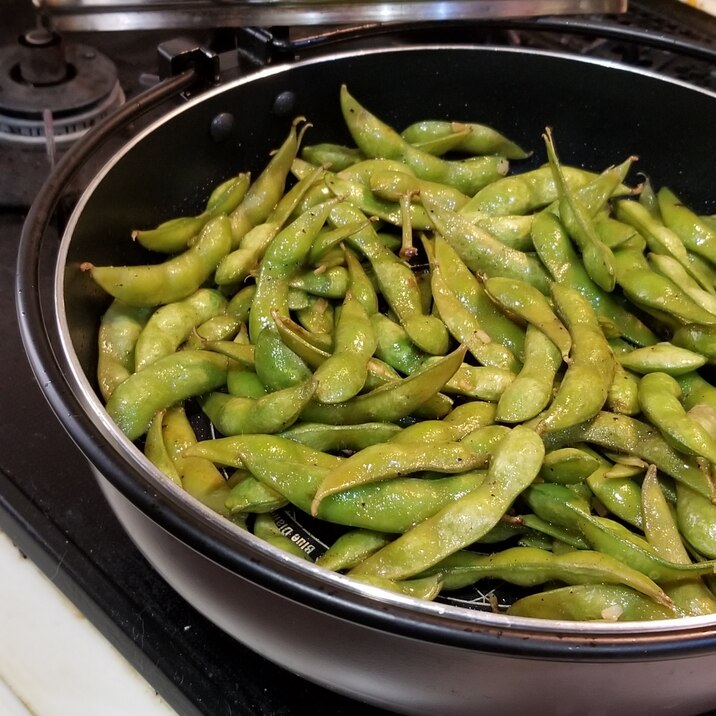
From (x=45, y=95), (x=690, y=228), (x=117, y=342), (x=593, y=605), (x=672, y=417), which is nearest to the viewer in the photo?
(x=593, y=605)

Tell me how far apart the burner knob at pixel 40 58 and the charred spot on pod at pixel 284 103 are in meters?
0.52

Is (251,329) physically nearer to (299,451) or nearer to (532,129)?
(299,451)

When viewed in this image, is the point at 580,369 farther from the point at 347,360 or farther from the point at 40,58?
the point at 40,58

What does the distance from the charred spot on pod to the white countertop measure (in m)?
0.75

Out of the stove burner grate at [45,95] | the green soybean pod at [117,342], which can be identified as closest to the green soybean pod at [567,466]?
the green soybean pod at [117,342]

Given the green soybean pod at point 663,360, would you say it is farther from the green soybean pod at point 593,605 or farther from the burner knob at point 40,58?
the burner knob at point 40,58

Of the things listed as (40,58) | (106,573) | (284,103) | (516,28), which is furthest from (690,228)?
(40,58)

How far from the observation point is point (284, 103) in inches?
47.3

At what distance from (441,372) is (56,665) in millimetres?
565

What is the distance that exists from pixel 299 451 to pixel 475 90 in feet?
2.60

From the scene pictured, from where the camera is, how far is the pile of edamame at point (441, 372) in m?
0.79

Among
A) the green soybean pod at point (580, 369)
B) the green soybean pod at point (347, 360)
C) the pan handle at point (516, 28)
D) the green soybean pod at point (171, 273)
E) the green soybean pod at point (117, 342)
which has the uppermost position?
the pan handle at point (516, 28)

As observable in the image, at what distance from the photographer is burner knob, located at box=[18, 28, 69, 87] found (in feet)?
4.68

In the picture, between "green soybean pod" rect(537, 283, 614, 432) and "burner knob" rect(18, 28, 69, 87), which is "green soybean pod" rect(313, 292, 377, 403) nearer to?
"green soybean pod" rect(537, 283, 614, 432)
